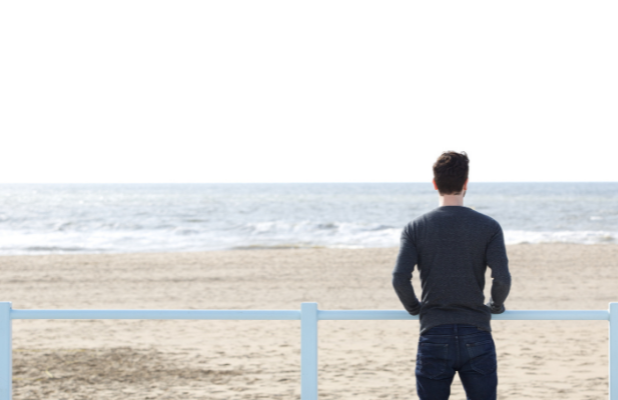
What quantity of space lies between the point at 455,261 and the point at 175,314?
59.9 inches

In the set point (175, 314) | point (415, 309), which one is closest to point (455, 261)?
point (415, 309)

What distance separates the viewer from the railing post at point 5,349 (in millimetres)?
3234

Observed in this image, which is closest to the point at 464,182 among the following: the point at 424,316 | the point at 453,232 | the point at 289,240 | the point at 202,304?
the point at 453,232

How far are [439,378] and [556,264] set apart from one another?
15.4 meters

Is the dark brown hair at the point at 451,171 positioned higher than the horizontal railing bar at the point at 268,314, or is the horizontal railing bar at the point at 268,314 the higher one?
the dark brown hair at the point at 451,171

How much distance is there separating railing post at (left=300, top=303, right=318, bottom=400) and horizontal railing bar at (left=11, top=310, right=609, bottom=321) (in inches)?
1.7

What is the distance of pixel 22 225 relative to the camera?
36375 mm

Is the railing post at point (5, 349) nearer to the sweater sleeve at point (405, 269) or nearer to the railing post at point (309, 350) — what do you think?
the railing post at point (309, 350)

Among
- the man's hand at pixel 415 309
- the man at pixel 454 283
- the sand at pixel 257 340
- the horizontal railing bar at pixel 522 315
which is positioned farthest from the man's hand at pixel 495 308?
the sand at pixel 257 340

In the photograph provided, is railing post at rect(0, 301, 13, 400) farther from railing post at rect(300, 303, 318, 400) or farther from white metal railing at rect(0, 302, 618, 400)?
railing post at rect(300, 303, 318, 400)

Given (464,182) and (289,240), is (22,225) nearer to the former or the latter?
(289,240)

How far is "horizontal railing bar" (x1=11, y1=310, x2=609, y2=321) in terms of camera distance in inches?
115

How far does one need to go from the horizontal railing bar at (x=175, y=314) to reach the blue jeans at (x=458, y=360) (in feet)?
2.75

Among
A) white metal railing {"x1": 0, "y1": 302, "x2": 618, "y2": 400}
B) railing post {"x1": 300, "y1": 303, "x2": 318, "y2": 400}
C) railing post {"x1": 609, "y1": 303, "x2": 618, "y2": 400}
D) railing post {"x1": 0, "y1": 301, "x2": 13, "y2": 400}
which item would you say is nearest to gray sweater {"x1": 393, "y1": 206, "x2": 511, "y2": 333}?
white metal railing {"x1": 0, "y1": 302, "x2": 618, "y2": 400}
